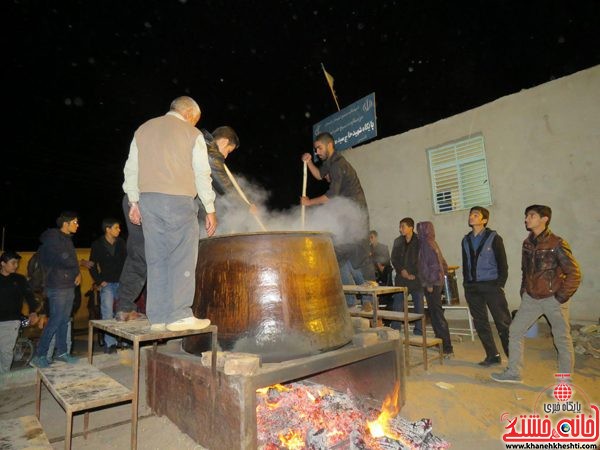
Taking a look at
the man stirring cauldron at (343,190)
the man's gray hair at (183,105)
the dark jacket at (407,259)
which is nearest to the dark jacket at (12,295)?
the man's gray hair at (183,105)

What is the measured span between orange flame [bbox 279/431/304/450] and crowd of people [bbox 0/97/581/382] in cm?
146

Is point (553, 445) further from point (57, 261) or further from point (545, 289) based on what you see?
point (57, 261)

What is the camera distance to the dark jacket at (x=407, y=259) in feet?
23.4

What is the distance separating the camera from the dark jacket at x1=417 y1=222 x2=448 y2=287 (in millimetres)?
6590

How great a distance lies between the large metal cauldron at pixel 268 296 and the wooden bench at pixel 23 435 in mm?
1343

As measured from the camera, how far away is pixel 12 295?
5848 mm

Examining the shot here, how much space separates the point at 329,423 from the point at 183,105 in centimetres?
341

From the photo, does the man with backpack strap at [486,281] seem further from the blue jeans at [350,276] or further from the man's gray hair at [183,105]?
the man's gray hair at [183,105]

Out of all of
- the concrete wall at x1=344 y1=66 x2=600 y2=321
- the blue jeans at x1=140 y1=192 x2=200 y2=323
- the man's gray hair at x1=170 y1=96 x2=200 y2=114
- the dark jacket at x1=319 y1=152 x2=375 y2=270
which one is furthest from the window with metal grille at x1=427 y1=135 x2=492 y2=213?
the blue jeans at x1=140 y1=192 x2=200 y2=323

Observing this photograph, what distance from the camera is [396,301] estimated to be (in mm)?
7742

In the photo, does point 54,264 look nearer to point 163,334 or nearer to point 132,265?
point 132,265

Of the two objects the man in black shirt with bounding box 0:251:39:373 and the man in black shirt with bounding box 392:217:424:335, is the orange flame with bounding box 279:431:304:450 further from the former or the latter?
the man in black shirt with bounding box 0:251:39:373

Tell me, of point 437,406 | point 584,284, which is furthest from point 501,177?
point 437,406

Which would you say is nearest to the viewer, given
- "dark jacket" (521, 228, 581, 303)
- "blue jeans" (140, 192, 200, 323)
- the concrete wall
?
"blue jeans" (140, 192, 200, 323)
